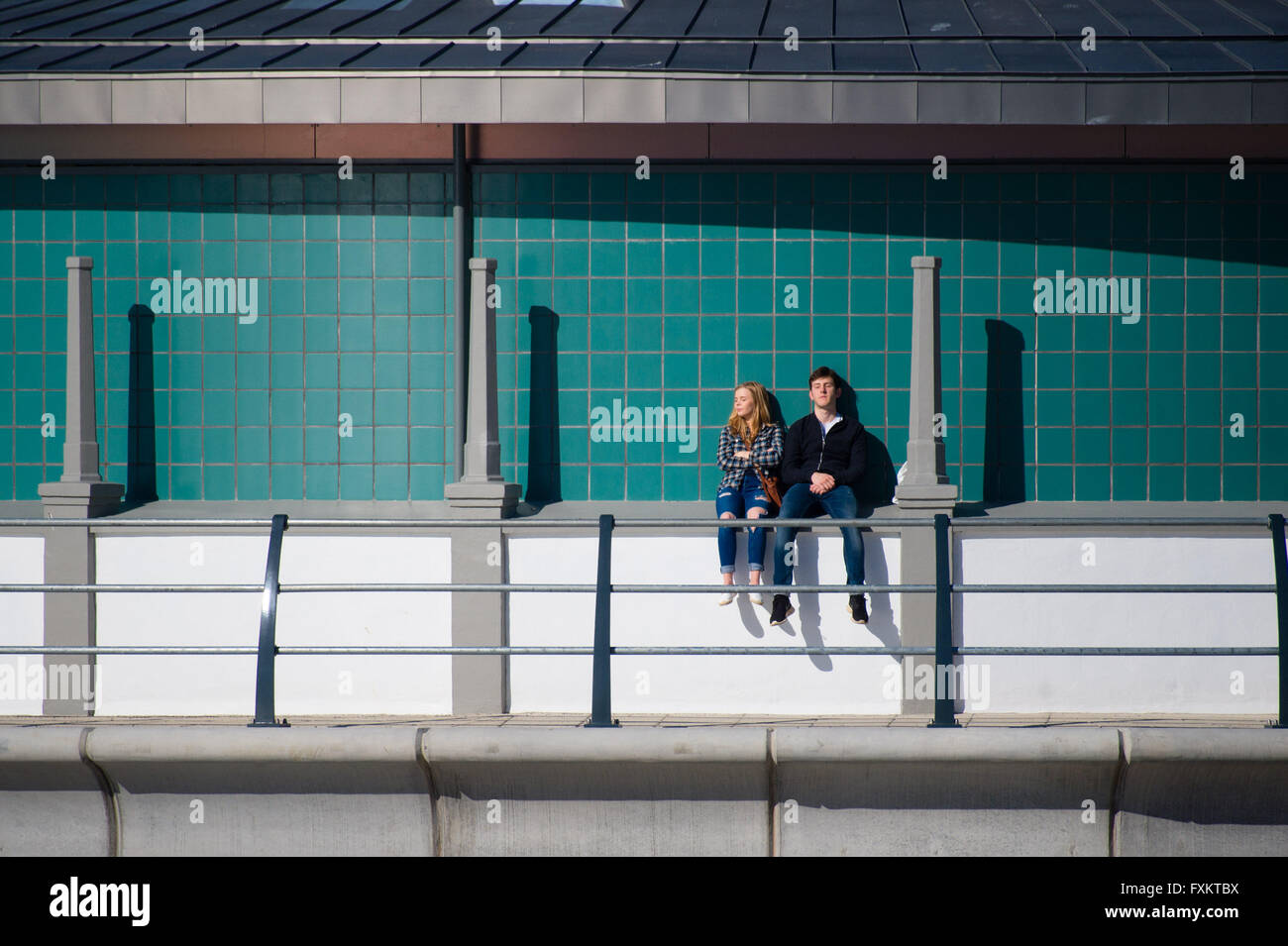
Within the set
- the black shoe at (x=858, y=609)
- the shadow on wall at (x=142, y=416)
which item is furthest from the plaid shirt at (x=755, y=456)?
the shadow on wall at (x=142, y=416)

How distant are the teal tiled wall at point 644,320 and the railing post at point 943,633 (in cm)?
313

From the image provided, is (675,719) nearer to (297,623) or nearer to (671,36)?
(297,623)

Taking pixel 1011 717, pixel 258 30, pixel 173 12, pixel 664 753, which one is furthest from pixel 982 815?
pixel 173 12

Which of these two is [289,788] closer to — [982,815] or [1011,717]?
[982,815]

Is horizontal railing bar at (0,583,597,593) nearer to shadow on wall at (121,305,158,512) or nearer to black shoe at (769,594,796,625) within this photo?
black shoe at (769,594,796,625)

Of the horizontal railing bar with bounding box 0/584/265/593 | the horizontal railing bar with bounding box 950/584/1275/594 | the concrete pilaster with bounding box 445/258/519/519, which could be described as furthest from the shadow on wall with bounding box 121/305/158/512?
A: the horizontal railing bar with bounding box 950/584/1275/594

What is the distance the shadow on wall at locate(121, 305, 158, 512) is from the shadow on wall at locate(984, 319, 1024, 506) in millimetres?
6585

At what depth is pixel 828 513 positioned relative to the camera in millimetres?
8383

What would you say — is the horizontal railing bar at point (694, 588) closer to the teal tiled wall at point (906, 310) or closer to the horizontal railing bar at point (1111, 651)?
the horizontal railing bar at point (1111, 651)

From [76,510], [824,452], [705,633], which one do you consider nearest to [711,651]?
[705,633]

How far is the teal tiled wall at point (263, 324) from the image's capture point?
938cm

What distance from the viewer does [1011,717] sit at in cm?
794

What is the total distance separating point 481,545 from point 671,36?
4116 mm

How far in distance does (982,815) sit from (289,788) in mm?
3520
